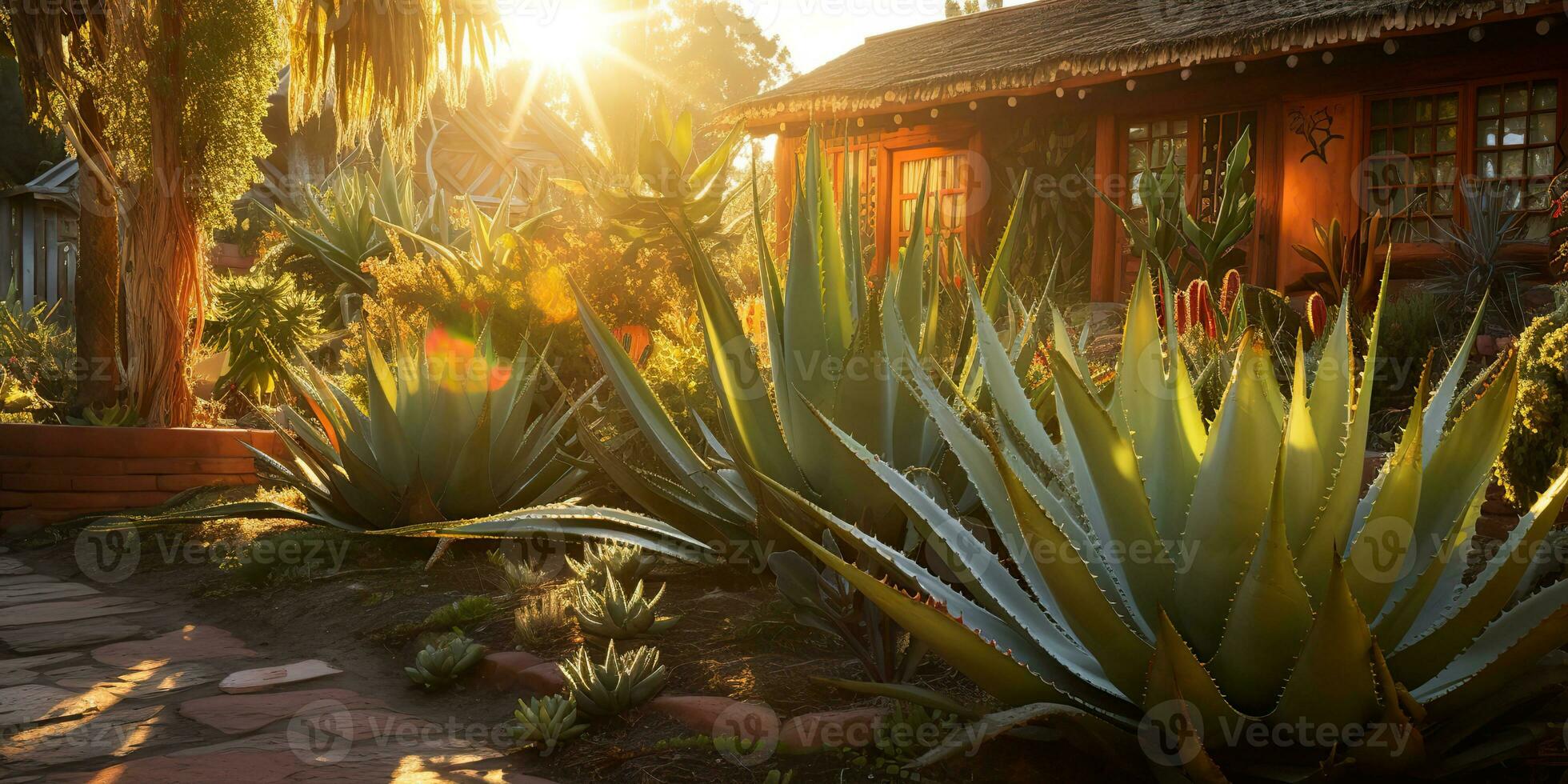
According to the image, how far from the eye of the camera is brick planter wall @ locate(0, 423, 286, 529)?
18.2 feet

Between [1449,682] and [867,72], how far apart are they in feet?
35.9

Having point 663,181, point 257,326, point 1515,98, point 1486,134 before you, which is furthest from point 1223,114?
point 257,326

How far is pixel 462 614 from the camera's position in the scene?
324cm

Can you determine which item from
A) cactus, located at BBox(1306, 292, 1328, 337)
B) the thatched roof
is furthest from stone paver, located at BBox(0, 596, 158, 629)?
the thatched roof

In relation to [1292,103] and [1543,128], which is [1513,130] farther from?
[1292,103]

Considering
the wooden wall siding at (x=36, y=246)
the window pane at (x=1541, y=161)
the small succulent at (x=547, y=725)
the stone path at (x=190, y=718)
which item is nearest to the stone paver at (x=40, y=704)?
the stone path at (x=190, y=718)

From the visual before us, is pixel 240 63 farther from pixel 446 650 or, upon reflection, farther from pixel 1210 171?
pixel 1210 171

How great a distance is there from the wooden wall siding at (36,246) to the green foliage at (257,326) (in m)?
10.7

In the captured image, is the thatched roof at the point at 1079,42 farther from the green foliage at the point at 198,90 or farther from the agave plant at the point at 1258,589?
the agave plant at the point at 1258,589

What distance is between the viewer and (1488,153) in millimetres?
8664

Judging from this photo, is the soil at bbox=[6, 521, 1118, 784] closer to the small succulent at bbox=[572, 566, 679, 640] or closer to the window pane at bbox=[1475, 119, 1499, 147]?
the small succulent at bbox=[572, 566, 679, 640]

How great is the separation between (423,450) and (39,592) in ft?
5.56

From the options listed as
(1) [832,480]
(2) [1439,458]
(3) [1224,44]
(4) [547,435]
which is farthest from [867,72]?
(2) [1439,458]

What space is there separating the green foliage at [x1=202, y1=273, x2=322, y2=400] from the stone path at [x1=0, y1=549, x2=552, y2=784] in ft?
16.0
